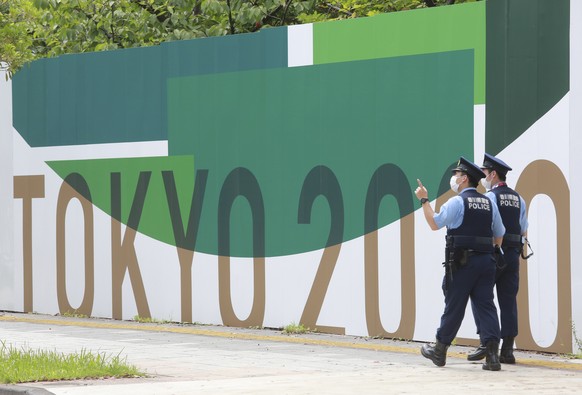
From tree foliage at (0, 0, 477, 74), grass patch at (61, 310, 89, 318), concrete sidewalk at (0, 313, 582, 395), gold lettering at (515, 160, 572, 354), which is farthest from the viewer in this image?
tree foliage at (0, 0, 477, 74)

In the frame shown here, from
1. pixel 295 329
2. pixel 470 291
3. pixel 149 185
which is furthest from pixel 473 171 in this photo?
pixel 149 185

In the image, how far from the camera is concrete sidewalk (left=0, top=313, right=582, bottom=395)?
926cm

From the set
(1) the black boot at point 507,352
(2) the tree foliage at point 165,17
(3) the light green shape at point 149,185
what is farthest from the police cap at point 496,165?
(2) the tree foliage at point 165,17

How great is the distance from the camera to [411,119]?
1279 cm

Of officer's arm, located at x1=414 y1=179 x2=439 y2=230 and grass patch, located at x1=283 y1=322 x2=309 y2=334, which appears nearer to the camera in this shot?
officer's arm, located at x1=414 y1=179 x2=439 y2=230

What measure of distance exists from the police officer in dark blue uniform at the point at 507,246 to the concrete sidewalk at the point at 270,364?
0.29 metres

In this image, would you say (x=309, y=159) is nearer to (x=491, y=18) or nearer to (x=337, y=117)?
(x=337, y=117)

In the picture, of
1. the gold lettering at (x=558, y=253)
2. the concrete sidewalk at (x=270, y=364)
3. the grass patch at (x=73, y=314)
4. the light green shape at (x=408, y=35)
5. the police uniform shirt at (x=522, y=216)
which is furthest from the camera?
the grass patch at (x=73, y=314)

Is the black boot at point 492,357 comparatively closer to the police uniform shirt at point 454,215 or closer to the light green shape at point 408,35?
the police uniform shirt at point 454,215

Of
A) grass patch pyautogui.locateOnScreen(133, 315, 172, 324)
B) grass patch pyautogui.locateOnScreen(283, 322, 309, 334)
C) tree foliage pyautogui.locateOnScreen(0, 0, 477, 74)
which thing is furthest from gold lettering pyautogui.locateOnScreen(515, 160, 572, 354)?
tree foliage pyautogui.locateOnScreen(0, 0, 477, 74)

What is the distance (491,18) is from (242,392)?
489 cm

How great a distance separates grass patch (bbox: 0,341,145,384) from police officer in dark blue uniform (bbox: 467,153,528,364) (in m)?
2.97

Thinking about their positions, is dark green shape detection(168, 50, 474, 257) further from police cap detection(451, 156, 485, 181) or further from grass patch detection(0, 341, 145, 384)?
grass patch detection(0, 341, 145, 384)

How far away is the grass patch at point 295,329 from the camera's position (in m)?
13.7
